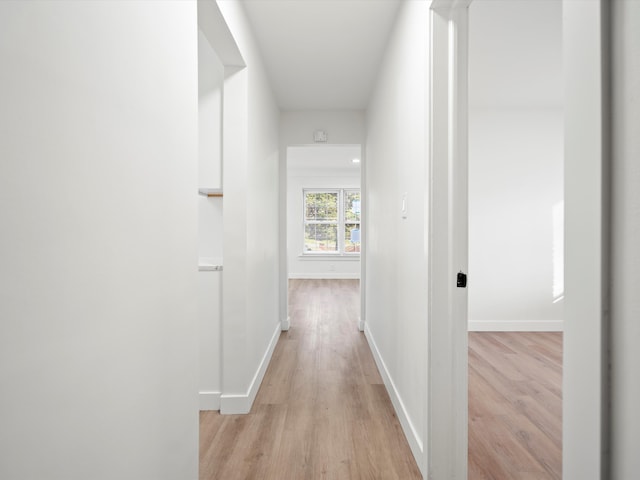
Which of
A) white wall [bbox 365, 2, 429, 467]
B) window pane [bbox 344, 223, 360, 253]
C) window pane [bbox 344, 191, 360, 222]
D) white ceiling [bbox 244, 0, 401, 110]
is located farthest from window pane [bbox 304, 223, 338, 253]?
white wall [bbox 365, 2, 429, 467]

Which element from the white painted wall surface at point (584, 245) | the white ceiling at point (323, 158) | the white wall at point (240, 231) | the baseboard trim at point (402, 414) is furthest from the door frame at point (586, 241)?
the white ceiling at point (323, 158)

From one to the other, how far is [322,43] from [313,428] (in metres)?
2.68

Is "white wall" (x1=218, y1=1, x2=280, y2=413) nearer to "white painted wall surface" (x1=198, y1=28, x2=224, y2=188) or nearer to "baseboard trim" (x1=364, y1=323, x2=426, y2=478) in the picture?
"white painted wall surface" (x1=198, y1=28, x2=224, y2=188)

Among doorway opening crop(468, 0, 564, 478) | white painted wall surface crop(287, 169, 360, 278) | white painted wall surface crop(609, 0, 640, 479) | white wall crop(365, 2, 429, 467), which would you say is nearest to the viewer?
white painted wall surface crop(609, 0, 640, 479)

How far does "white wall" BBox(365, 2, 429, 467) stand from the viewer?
1.67 meters

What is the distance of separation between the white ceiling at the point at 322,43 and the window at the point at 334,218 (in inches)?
185

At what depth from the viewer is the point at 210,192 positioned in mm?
2350

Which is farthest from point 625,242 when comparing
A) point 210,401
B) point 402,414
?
point 210,401

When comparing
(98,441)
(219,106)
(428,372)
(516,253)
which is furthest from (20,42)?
(516,253)

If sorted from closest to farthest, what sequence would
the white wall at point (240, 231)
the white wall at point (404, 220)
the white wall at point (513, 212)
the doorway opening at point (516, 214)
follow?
the white wall at point (404, 220) → the white wall at point (240, 231) → the doorway opening at point (516, 214) → the white wall at point (513, 212)

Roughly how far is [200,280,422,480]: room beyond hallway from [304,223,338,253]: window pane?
5.22 meters

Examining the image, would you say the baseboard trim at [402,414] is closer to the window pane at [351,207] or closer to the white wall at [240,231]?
the white wall at [240,231]

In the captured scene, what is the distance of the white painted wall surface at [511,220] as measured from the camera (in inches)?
162

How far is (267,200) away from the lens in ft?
10.4
